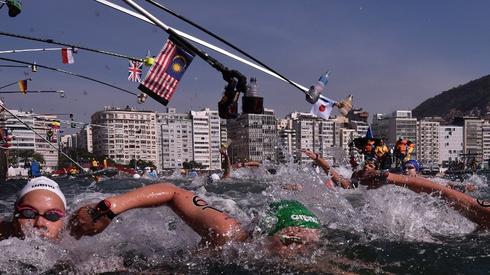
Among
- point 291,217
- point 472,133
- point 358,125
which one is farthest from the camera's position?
point 472,133

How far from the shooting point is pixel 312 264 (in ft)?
11.8

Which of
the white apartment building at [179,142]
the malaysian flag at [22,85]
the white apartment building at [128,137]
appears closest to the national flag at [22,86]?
the malaysian flag at [22,85]

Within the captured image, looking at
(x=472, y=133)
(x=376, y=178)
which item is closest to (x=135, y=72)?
(x=376, y=178)

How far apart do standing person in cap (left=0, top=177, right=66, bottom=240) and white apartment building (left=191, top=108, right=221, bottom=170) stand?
144235 mm

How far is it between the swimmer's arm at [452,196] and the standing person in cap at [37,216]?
304cm

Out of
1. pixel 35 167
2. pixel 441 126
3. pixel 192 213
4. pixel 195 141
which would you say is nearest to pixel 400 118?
pixel 441 126

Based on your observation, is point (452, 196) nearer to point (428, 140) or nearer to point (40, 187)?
point (40, 187)

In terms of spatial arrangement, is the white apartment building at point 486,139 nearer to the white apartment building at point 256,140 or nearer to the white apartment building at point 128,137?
the white apartment building at point 128,137

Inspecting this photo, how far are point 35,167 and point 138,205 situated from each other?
564 inches

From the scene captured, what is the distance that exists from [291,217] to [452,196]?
1.95m

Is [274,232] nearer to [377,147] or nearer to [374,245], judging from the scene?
[374,245]

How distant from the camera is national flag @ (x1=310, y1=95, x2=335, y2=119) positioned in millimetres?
8430

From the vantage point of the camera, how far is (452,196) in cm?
478

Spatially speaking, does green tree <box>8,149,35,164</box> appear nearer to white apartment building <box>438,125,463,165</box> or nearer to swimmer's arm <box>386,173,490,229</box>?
swimmer's arm <box>386,173,490,229</box>
